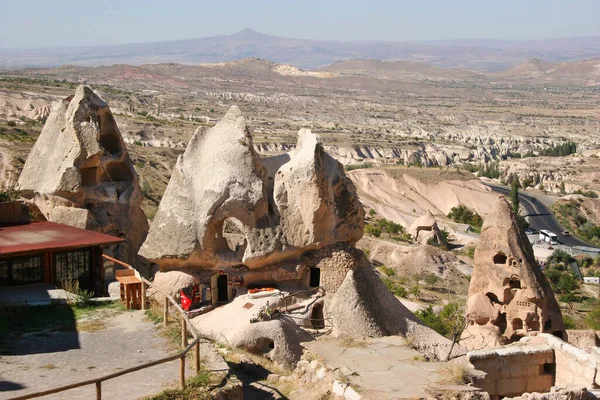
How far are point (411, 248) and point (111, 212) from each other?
23.1 metres

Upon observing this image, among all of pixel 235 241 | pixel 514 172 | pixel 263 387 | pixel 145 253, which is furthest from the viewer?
pixel 514 172

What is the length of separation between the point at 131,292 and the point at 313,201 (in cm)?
684

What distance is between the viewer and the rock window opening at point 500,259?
23.0 metres

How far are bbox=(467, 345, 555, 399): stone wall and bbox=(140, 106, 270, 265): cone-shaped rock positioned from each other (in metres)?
7.10

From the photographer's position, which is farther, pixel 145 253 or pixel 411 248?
pixel 411 248

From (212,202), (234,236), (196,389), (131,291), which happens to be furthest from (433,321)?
(196,389)

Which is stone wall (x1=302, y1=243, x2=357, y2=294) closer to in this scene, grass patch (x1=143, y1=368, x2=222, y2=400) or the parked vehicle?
grass patch (x1=143, y1=368, x2=222, y2=400)

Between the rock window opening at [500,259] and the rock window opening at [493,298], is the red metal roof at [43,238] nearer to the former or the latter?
the rock window opening at [493,298]

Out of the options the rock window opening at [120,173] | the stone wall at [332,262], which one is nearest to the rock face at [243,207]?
the stone wall at [332,262]

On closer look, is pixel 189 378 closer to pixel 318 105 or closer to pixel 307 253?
pixel 307 253

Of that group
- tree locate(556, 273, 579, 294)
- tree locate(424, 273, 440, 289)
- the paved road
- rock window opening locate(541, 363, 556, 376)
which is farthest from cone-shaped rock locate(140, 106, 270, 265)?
the paved road

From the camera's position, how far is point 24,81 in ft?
361

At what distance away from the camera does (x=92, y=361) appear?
1286 centimetres

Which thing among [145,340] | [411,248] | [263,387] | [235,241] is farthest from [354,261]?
[411,248]
